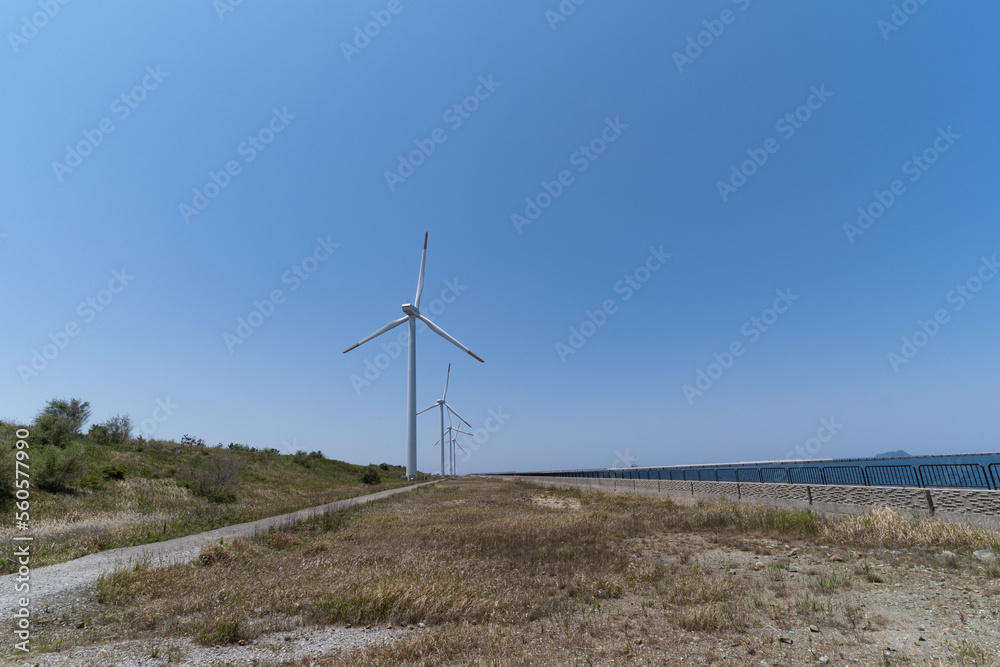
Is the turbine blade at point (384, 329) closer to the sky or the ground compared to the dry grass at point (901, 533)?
closer to the sky

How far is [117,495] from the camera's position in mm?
25281

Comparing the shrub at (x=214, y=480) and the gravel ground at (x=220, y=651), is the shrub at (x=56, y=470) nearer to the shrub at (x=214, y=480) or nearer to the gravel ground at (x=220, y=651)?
the shrub at (x=214, y=480)

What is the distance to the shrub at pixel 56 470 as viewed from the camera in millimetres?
22906

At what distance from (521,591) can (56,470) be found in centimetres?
2797

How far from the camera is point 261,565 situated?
12.4 m

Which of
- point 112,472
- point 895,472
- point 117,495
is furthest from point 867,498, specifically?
point 112,472

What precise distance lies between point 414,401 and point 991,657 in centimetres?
6076

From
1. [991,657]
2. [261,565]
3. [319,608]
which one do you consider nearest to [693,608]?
[991,657]

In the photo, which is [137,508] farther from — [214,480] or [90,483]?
[214,480]

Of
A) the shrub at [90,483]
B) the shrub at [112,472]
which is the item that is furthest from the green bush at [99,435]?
the shrub at [90,483]

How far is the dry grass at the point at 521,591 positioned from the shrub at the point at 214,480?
19697 mm

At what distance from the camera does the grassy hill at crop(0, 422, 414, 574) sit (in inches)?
635

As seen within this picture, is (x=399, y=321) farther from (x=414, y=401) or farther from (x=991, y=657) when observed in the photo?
(x=991, y=657)

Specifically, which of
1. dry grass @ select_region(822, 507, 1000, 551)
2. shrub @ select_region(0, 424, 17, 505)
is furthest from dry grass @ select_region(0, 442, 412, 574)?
dry grass @ select_region(822, 507, 1000, 551)
